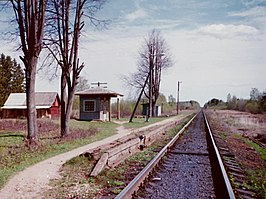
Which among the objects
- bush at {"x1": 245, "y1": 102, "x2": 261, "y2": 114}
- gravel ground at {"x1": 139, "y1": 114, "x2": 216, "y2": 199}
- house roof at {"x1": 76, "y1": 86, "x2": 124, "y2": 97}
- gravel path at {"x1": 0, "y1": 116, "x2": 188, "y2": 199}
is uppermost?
house roof at {"x1": 76, "y1": 86, "x2": 124, "y2": 97}

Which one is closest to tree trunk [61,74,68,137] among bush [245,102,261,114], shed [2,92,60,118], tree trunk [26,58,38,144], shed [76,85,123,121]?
tree trunk [26,58,38,144]

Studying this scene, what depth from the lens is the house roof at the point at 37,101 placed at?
3897cm

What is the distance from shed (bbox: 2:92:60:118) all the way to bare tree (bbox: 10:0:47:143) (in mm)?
25055

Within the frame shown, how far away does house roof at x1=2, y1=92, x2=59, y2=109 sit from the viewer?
3897cm

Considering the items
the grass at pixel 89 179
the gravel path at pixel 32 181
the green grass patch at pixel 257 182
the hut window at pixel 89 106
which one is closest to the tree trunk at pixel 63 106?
the gravel path at pixel 32 181

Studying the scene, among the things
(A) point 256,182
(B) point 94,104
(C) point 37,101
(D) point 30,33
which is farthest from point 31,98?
(C) point 37,101

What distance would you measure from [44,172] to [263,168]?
5.95 meters

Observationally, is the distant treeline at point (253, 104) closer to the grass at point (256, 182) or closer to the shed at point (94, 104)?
the shed at point (94, 104)

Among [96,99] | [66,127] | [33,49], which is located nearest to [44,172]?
[33,49]

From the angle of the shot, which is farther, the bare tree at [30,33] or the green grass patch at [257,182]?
the bare tree at [30,33]

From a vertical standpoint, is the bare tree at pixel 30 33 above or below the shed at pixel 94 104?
above

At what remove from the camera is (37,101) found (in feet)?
131

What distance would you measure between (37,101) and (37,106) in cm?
154

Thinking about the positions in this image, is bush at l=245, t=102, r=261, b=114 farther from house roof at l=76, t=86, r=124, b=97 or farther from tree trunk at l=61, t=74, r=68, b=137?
tree trunk at l=61, t=74, r=68, b=137
